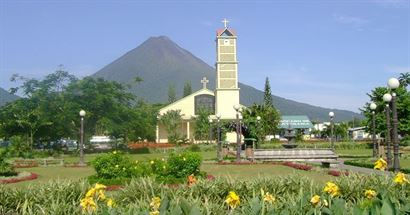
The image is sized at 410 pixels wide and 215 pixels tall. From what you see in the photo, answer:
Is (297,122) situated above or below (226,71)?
below

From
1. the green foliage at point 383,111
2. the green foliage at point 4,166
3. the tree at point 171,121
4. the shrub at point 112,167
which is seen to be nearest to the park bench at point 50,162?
the green foliage at point 4,166

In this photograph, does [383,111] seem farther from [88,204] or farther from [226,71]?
[88,204]

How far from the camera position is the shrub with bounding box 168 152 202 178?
14416mm

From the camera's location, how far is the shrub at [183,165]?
1442 centimetres

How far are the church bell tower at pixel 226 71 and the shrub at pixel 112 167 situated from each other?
150ft

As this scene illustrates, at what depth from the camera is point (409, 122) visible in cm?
3575

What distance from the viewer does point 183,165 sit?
572 inches

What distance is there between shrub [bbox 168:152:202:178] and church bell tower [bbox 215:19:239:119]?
4576 cm

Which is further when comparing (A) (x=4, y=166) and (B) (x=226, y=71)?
(B) (x=226, y=71)

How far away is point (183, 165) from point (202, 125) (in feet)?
145

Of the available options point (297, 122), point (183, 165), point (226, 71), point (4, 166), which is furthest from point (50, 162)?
point (297, 122)

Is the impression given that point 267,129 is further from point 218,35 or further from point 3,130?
point 3,130

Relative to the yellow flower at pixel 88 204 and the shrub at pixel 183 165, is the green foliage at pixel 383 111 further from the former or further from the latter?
the yellow flower at pixel 88 204

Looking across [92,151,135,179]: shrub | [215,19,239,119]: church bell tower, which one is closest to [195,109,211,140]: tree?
[215,19,239,119]: church bell tower
